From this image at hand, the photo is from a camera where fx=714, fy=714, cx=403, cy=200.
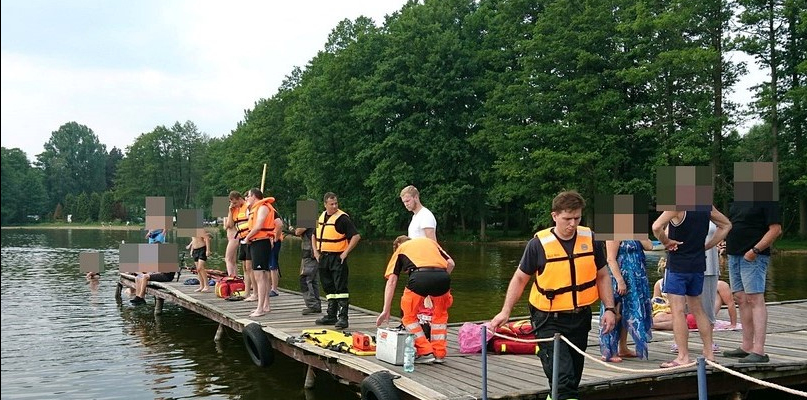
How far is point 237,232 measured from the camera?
13.9m

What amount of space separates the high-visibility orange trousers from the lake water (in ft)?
6.34

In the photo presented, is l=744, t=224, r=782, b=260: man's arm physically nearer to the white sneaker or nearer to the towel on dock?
the towel on dock

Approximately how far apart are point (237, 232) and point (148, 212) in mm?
2790

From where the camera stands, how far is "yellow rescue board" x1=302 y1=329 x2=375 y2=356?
8.62 metres

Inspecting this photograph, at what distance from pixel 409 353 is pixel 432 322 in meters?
0.55

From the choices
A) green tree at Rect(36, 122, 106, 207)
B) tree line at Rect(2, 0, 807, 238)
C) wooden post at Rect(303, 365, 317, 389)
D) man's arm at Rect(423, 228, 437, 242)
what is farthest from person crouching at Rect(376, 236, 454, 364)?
green tree at Rect(36, 122, 106, 207)

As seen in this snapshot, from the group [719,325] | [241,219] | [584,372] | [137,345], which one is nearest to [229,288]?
[241,219]

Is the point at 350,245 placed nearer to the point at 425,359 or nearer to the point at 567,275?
the point at 425,359

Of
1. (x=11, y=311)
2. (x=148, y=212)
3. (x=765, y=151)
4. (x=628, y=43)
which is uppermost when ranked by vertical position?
(x=628, y=43)

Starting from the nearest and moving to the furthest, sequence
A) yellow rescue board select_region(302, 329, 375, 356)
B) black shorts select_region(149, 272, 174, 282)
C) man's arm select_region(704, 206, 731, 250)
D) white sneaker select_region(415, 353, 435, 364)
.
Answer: man's arm select_region(704, 206, 731, 250) < white sneaker select_region(415, 353, 435, 364) < yellow rescue board select_region(302, 329, 375, 356) < black shorts select_region(149, 272, 174, 282)

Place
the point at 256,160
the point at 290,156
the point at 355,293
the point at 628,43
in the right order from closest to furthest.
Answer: the point at 355,293, the point at 628,43, the point at 290,156, the point at 256,160

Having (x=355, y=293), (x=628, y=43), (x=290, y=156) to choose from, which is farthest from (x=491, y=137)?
(x=355, y=293)

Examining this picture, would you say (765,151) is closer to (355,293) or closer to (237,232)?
(355,293)

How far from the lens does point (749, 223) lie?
7625 mm
